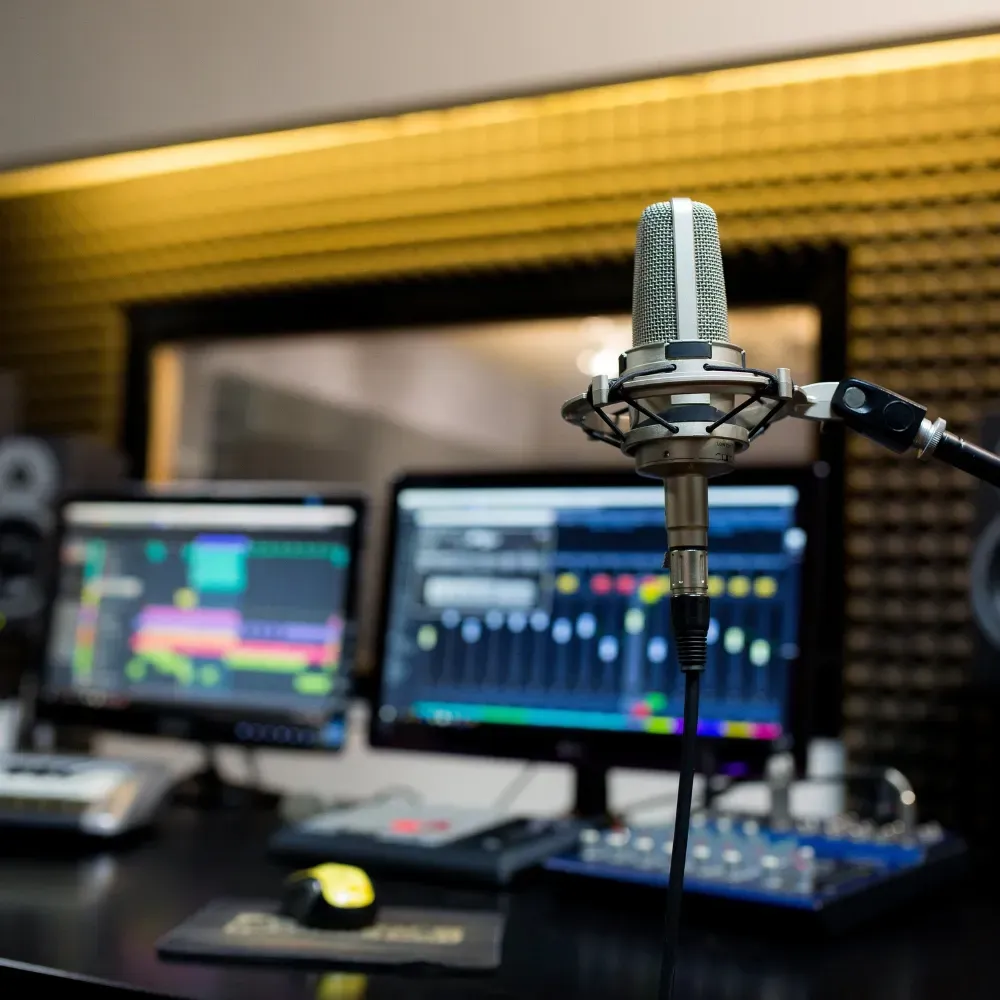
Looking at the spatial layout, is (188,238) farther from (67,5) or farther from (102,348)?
(67,5)

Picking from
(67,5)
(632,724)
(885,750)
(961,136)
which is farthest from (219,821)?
(961,136)

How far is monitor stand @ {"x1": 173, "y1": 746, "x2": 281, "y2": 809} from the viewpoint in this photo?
1.86m

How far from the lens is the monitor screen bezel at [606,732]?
1.38m

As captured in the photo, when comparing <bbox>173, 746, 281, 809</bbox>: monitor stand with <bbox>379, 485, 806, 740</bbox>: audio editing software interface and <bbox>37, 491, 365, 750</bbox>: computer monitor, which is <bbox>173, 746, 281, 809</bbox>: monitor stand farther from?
<bbox>379, 485, 806, 740</bbox>: audio editing software interface

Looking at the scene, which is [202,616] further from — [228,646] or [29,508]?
[29,508]

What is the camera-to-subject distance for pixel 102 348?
269 centimetres

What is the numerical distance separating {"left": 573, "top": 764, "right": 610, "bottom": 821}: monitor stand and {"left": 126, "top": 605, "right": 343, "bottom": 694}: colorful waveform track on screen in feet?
1.24

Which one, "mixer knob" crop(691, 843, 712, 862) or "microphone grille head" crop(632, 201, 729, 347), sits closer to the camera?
"microphone grille head" crop(632, 201, 729, 347)

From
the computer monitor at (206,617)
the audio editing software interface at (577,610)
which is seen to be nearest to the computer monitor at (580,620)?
the audio editing software interface at (577,610)

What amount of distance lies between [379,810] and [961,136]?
1.43 m

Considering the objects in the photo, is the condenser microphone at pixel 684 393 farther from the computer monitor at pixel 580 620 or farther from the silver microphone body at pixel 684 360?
the computer monitor at pixel 580 620

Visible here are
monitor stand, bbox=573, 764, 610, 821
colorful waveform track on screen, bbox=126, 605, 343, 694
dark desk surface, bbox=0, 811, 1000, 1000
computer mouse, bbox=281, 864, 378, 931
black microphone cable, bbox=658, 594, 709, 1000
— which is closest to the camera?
black microphone cable, bbox=658, 594, 709, 1000

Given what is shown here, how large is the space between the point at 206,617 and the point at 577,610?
60cm

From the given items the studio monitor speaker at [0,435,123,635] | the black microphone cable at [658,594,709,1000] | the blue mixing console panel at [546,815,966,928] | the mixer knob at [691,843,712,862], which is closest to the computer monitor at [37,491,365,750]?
the studio monitor speaker at [0,435,123,635]
